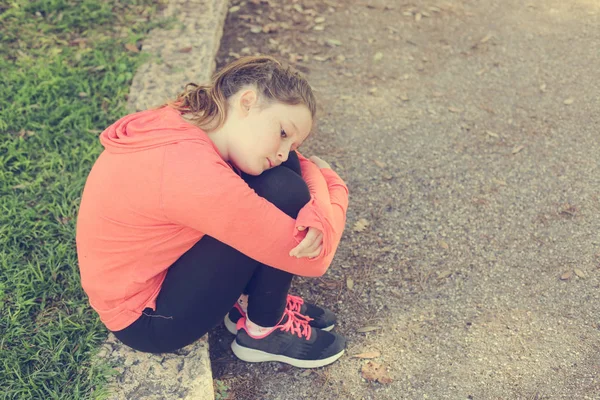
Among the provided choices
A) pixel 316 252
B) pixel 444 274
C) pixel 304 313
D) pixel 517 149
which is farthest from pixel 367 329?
pixel 517 149

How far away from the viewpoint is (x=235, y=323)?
9.33ft

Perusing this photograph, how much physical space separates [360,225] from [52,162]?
5.88ft

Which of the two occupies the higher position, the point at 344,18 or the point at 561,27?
the point at 561,27

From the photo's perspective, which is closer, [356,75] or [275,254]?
[275,254]

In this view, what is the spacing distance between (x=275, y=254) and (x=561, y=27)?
13.0 ft

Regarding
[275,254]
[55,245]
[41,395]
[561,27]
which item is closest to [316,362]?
[275,254]

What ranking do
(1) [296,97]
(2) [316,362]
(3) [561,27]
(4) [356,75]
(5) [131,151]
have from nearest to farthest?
(5) [131,151] → (1) [296,97] → (2) [316,362] → (4) [356,75] → (3) [561,27]

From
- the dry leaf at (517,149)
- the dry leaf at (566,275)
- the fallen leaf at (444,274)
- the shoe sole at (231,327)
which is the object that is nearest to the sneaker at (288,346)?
the shoe sole at (231,327)

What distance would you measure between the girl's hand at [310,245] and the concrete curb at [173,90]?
0.71m

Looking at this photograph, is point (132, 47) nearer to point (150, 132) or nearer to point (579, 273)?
point (150, 132)

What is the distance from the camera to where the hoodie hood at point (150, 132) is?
81.8 inches

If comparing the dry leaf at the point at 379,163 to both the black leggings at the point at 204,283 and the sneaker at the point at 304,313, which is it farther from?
the black leggings at the point at 204,283

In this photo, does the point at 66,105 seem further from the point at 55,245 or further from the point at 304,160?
the point at 304,160

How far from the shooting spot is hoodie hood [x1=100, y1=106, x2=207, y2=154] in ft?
6.82
